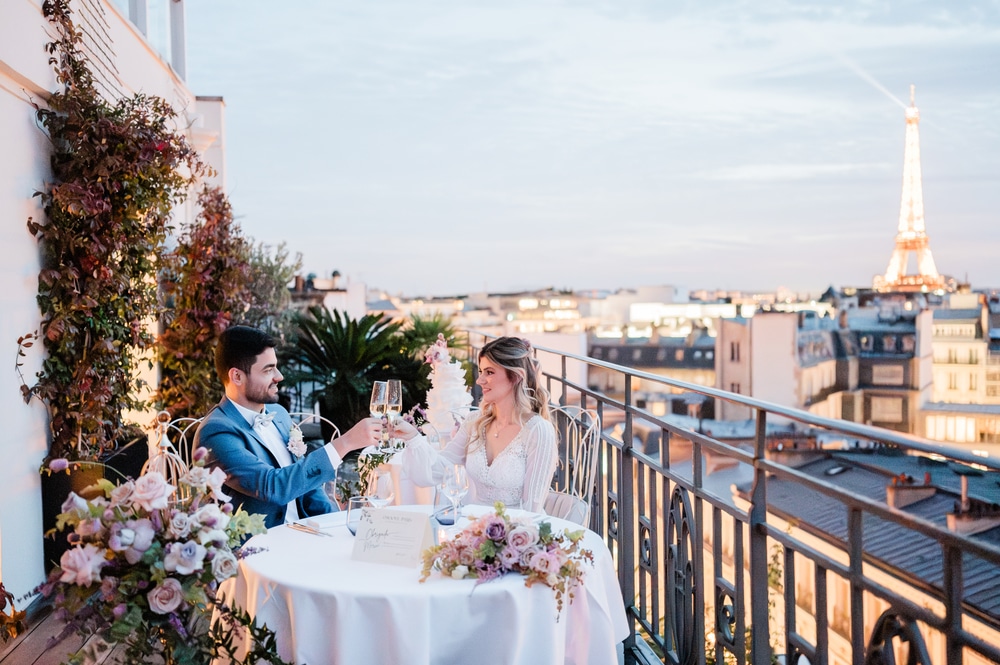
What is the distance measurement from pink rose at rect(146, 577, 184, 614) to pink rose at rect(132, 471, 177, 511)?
169mm

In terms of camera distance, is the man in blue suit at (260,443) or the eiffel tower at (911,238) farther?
the eiffel tower at (911,238)

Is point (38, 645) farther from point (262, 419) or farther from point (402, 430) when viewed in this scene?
point (402, 430)

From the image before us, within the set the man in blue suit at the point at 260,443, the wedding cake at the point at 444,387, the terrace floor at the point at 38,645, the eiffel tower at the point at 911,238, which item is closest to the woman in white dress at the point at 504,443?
the man in blue suit at the point at 260,443

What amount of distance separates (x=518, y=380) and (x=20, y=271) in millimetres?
2512

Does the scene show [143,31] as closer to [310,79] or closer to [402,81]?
[310,79]

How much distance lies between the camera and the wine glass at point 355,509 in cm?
258

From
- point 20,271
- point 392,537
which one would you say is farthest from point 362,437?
point 20,271

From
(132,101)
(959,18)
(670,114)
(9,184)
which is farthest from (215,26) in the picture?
(959,18)

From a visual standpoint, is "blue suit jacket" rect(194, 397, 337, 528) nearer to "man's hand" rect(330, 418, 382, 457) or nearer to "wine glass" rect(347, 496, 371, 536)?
"man's hand" rect(330, 418, 382, 457)

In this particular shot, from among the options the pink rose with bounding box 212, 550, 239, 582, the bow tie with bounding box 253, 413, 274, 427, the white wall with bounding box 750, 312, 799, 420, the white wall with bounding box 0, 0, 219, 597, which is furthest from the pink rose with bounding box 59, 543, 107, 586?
the white wall with bounding box 750, 312, 799, 420

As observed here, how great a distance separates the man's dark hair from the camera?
321 cm

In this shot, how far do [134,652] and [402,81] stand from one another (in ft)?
80.2

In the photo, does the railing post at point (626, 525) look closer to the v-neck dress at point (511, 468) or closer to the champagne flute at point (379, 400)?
the v-neck dress at point (511, 468)

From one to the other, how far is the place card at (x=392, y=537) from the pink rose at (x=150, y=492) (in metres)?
0.60
